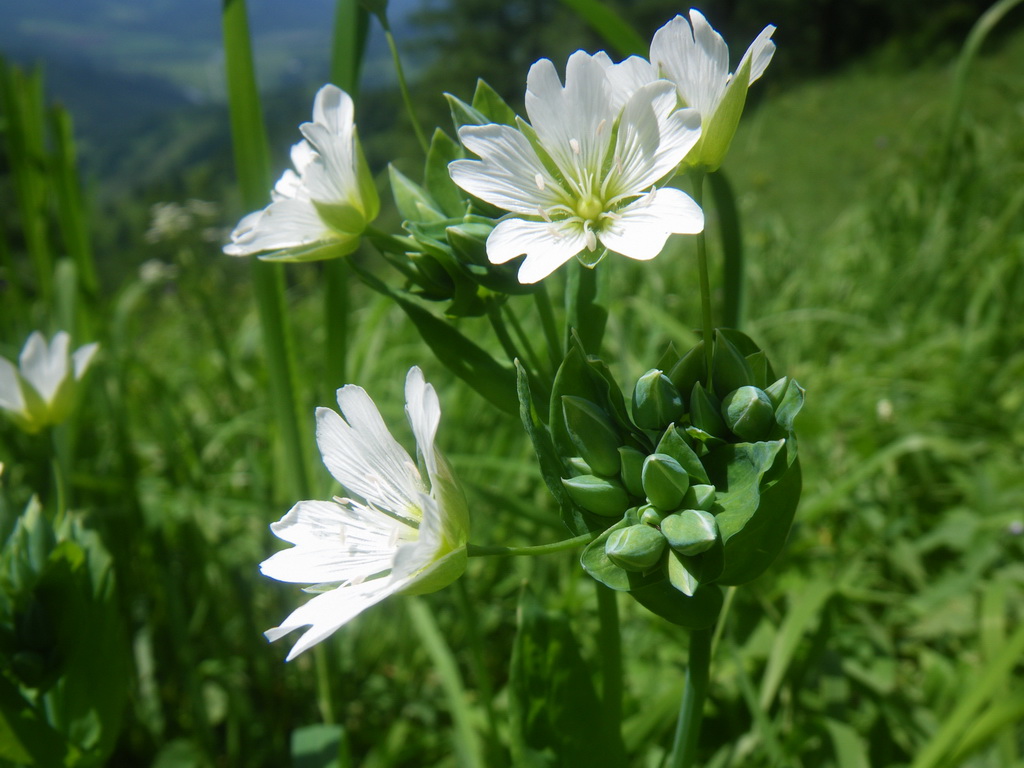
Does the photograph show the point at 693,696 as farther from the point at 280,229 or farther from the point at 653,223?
the point at 280,229

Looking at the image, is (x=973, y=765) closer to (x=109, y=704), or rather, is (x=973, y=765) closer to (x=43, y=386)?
(x=109, y=704)

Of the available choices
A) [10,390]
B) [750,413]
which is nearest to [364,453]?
[750,413]

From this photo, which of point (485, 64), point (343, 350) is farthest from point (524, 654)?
point (485, 64)

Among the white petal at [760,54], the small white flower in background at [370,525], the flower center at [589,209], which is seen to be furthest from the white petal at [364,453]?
the white petal at [760,54]

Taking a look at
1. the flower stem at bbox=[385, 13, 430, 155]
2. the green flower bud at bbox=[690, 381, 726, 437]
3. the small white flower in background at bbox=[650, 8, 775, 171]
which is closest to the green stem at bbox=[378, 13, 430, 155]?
the flower stem at bbox=[385, 13, 430, 155]

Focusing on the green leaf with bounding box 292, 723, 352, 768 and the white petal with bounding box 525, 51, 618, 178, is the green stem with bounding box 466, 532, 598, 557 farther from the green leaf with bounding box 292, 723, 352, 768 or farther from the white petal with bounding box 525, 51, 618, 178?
the green leaf with bounding box 292, 723, 352, 768

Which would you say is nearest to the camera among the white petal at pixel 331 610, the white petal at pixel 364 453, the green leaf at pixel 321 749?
the white petal at pixel 331 610

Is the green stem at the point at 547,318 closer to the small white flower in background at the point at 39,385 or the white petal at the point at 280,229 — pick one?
the white petal at the point at 280,229
